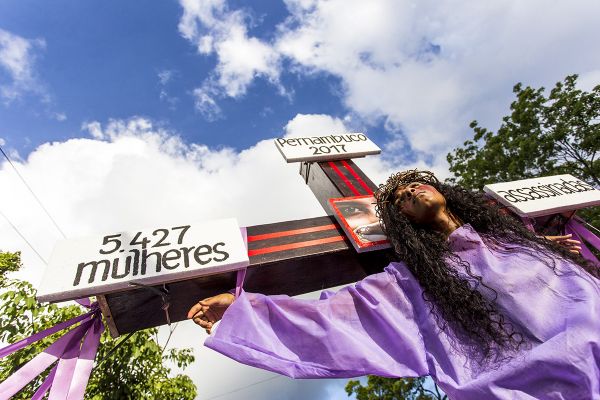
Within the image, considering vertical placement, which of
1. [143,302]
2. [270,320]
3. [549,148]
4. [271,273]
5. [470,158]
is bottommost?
[270,320]

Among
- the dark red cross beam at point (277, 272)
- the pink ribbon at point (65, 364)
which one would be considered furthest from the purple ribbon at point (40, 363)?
the dark red cross beam at point (277, 272)

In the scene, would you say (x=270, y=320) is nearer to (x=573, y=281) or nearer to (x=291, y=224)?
(x=291, y=224)

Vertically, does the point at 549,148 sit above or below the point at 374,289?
above

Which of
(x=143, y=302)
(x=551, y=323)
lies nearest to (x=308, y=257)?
(x=143, y=302)

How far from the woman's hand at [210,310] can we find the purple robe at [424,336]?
135mm

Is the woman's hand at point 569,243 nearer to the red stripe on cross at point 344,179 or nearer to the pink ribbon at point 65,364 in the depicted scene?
the red stripe on cross at point 344,179

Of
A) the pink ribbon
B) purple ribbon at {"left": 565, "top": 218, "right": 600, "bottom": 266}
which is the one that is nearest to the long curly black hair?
purple ribbon at {"left": 565, "top": 218, "right": 600, "bottom": 266}

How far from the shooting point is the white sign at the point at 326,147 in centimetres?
374

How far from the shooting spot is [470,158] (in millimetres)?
10984

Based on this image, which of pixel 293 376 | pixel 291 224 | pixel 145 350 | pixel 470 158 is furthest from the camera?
pixel 470 158

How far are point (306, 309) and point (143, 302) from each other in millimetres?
989

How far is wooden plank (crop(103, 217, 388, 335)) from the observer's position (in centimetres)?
201

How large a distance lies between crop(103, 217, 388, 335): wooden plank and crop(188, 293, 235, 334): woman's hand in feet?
0.79

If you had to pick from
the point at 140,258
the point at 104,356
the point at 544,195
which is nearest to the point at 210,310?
the point at 140,258
